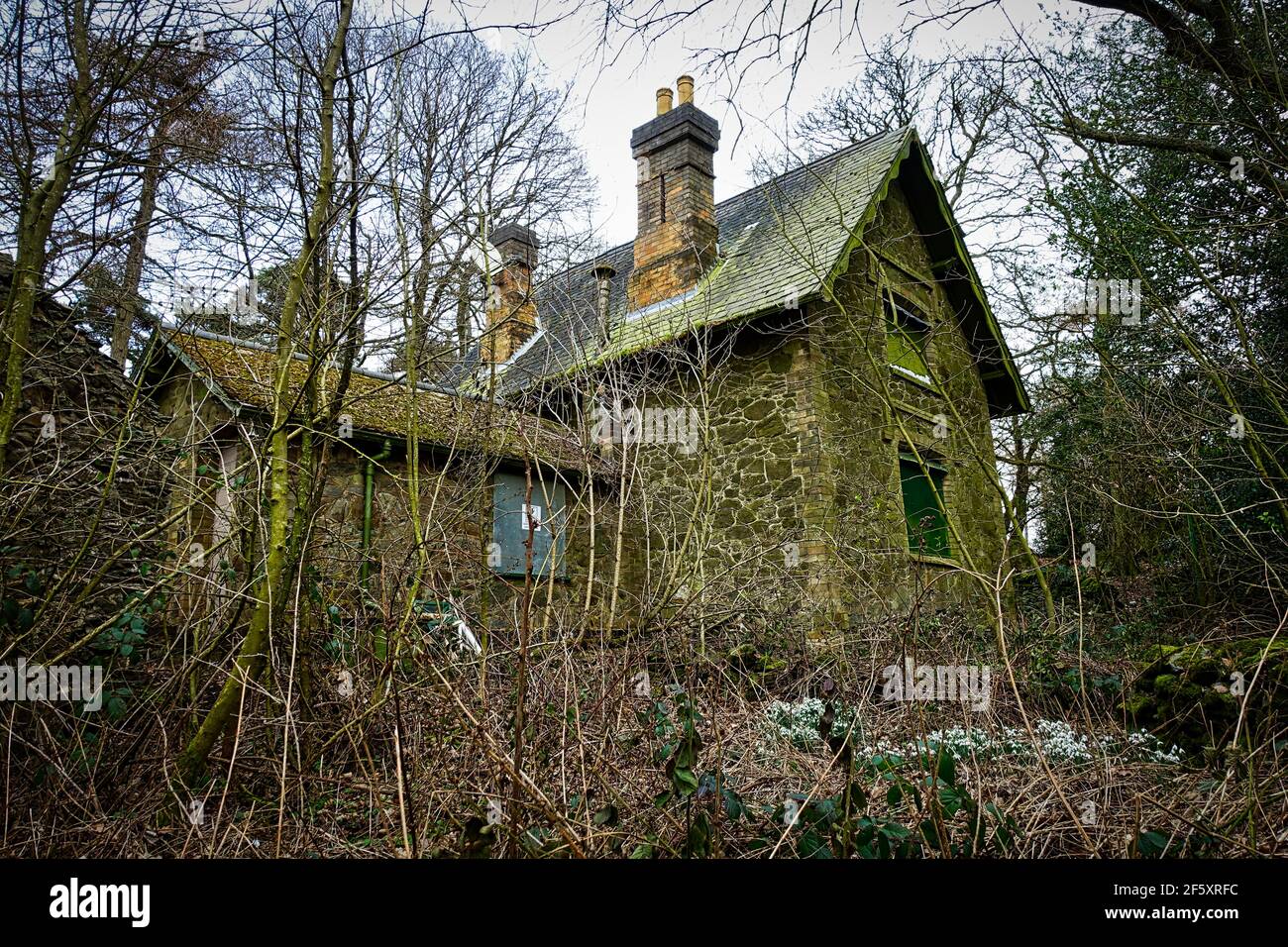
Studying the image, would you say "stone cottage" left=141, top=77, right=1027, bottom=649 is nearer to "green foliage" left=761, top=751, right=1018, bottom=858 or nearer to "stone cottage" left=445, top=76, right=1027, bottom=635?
"stone cottage" left=445, top=76, right=1027, bottom=635

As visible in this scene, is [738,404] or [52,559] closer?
[52,559]

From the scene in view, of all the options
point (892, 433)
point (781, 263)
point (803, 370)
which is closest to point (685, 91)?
point (781, 263)

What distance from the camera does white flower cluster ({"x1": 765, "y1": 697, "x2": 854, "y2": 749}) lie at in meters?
3.57

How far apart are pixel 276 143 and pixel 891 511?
26.5 feet

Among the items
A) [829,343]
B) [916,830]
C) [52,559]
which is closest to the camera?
[916,830]

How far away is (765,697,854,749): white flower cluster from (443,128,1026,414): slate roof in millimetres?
3775

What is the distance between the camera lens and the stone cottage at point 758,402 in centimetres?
823

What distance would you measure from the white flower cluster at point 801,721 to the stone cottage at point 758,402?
2.29 metres

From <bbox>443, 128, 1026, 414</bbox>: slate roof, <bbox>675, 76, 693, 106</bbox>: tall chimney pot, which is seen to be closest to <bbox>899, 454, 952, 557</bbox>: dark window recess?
<bbox>443, 128, 1026, 414</bbox>: slate roof
